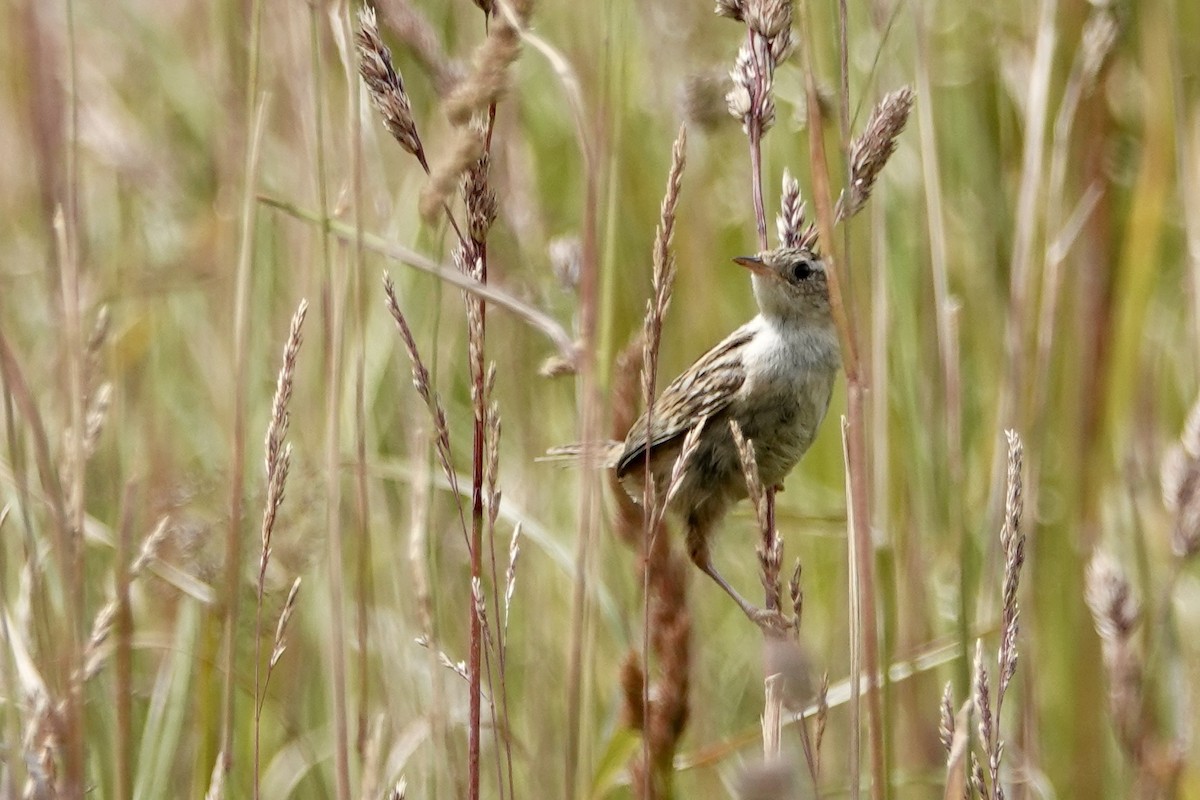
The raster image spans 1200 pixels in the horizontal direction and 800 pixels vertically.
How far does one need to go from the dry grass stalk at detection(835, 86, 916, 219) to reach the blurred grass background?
0.41 m

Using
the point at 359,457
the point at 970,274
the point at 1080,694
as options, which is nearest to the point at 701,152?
the point at 970,274

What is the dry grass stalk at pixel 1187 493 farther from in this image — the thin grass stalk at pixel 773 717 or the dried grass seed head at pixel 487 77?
the dried grass seed head at pixel 487 77

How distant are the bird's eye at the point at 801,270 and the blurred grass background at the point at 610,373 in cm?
16

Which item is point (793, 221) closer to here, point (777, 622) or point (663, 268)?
point (663, 268)

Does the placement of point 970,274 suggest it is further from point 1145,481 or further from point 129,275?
point 129,275

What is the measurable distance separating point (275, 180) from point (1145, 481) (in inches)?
88.4

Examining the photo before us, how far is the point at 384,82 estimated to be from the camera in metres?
1.58

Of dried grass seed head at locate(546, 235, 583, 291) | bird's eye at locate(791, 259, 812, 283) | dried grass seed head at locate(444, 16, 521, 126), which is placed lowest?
dried grass seed head at locate(444, 16, 521, 126)

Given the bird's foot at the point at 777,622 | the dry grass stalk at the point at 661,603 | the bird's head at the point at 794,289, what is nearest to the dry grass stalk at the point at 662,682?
the dry grass stalk at the point at 661,603

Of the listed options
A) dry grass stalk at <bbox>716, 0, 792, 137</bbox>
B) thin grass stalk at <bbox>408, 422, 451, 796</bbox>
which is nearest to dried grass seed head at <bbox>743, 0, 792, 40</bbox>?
dry grass stalk at <bbox>716, 0, 792, 137</bbox>

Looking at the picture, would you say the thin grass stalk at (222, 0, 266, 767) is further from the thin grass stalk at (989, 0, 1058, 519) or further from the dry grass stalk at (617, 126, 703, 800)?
the thin grass stalk at (989, 0, 1058, 519)

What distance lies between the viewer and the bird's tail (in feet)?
4.80

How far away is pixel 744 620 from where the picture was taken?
3.13 meters

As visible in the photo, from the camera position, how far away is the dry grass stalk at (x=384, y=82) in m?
1.57
